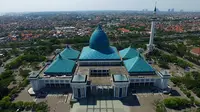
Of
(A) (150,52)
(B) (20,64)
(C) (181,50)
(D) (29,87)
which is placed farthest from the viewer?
(C) (181,50)

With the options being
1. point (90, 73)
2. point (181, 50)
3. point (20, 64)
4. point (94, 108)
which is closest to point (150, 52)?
point (181, 50)

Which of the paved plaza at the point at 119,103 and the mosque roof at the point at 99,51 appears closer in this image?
the paved plaza at the point at 119,103

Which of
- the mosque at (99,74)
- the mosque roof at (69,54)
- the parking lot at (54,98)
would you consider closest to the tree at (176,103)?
the mosque at (99,74)

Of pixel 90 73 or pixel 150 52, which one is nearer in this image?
pixel 90 73

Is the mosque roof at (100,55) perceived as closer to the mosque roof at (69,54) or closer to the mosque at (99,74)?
the mosque at (99,74)

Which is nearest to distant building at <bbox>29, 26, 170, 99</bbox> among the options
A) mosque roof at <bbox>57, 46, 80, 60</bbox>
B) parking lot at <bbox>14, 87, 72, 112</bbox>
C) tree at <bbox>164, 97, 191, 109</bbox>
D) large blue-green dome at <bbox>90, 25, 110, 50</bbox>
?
large blue-green dome at <bbox>90, 25, 110, 50</bbox>

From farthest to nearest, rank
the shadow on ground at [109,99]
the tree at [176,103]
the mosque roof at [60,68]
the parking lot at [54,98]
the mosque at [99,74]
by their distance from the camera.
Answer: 1. the mosque roof at [60,68]
2. the mosque at [99,74]
3. the shadow on ground at [109,99]
4. the parking lot at [54,98]
5. the tree at [176,103]

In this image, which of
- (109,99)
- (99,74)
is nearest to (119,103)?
(109,99)

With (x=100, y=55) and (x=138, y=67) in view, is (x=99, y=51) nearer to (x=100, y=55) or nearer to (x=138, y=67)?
(x=100, y=55)

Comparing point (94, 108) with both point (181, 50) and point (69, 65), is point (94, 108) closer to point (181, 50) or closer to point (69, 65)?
point (69, 65)

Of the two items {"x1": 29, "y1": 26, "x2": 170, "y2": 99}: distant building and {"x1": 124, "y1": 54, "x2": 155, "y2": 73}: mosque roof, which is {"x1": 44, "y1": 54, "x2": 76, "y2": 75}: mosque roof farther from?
{"x1": 124, "y1": 54, "x2": 155, "y2": 73}: mosque roof
